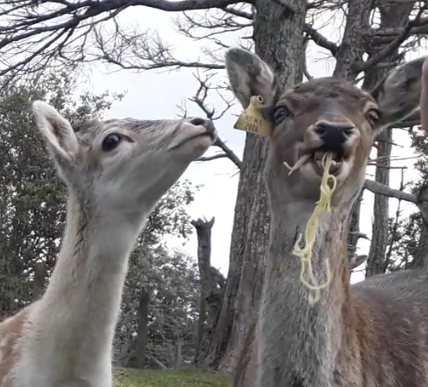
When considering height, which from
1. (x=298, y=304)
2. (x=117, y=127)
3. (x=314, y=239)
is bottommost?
(x=298, y=304)

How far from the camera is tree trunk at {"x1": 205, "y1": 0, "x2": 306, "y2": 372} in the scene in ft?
38.8

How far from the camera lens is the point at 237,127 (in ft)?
16.0

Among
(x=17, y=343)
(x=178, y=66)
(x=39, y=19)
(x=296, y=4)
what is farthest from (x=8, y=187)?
(x=17, y=343)

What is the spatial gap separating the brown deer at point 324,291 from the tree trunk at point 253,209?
6925mm

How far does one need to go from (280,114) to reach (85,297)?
1439 millimetres

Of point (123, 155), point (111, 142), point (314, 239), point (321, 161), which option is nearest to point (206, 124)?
point (123, 155)

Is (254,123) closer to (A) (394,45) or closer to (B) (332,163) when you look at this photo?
(B) (332,163)

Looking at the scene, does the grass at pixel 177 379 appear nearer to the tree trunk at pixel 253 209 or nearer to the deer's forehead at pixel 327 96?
the tree trunk at pixel 253 209

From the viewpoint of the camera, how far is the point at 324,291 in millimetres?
4184

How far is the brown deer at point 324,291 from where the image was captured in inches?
161

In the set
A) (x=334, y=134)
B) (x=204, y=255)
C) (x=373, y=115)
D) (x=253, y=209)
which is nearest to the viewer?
(x=334, y=134)

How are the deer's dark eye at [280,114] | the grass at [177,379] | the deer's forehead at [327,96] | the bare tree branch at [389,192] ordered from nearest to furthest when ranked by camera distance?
the deer's forehead at [327,96], the deer's dark eye at [280,114], the grass at [177,379], the bare tree branch at [389,192]

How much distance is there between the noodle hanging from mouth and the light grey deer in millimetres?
786

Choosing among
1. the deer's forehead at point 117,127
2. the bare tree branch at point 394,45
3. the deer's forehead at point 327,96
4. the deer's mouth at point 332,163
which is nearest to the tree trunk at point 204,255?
the bare tree branch at point 394,45
